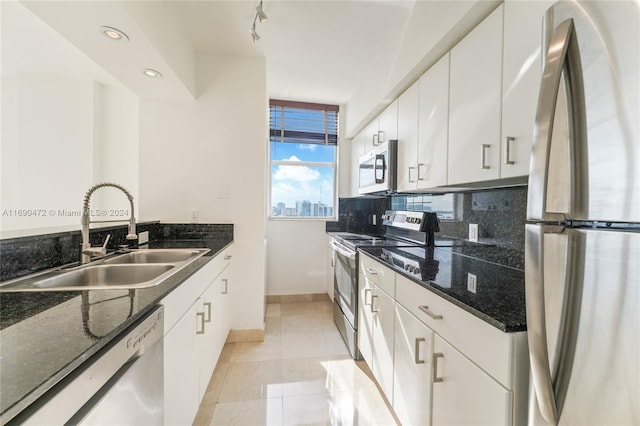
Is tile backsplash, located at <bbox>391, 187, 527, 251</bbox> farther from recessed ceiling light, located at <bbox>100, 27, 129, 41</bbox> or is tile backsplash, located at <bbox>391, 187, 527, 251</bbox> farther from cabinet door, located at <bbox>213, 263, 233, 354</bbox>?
recessed ceiling light, located at <bbox>100, 27, 129, 41</bbox>

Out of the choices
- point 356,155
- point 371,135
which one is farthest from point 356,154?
point 371,135

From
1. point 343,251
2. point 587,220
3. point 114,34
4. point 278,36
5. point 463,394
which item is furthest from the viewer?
point 343,251

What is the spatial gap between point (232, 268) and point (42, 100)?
2.25 metres

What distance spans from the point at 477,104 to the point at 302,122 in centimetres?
255

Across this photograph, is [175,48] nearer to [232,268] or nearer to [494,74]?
[232,268]

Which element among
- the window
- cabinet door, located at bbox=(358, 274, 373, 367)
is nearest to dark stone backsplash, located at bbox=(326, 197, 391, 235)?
the window

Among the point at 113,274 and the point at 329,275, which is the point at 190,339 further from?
the point at 329,275

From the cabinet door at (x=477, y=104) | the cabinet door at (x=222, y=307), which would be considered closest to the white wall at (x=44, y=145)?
the cabinet door at (x=222, y=307)

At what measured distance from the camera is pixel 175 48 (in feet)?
6.06

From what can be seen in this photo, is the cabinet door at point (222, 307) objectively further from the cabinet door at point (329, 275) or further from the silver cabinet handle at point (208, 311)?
the cabinet door at point (329, 275)

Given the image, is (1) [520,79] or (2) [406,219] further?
(2) [406,219]

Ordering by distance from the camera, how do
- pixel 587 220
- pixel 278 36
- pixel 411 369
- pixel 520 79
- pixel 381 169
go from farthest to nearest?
pixel 381 169
pixel 278 36
pixel 411 369
pixel 520 79
pixel 587 220

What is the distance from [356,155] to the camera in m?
3.31

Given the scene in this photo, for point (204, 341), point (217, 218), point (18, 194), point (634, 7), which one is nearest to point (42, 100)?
point (18, 194)
